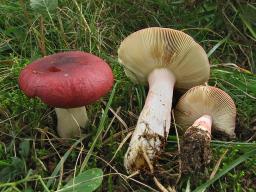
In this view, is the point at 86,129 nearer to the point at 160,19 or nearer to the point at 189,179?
the point at 189,179

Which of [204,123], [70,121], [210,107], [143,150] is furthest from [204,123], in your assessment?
[70,121]

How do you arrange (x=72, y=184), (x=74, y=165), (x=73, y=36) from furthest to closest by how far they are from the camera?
(x=73, y=36), (x=74, y=165), (x=72, y=184)

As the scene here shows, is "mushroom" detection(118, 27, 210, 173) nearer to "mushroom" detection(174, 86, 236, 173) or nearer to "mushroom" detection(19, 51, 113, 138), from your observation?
"mushroom" detection(174, 86, 236, 173)

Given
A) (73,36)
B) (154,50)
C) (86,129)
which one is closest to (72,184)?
(86,129)

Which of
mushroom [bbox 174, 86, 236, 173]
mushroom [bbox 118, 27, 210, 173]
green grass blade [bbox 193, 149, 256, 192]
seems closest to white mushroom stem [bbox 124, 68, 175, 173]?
mushroom [bbox 118, 27, 210, 173]

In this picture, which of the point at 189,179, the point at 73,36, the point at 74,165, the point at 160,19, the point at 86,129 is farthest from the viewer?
the point at 160,19
